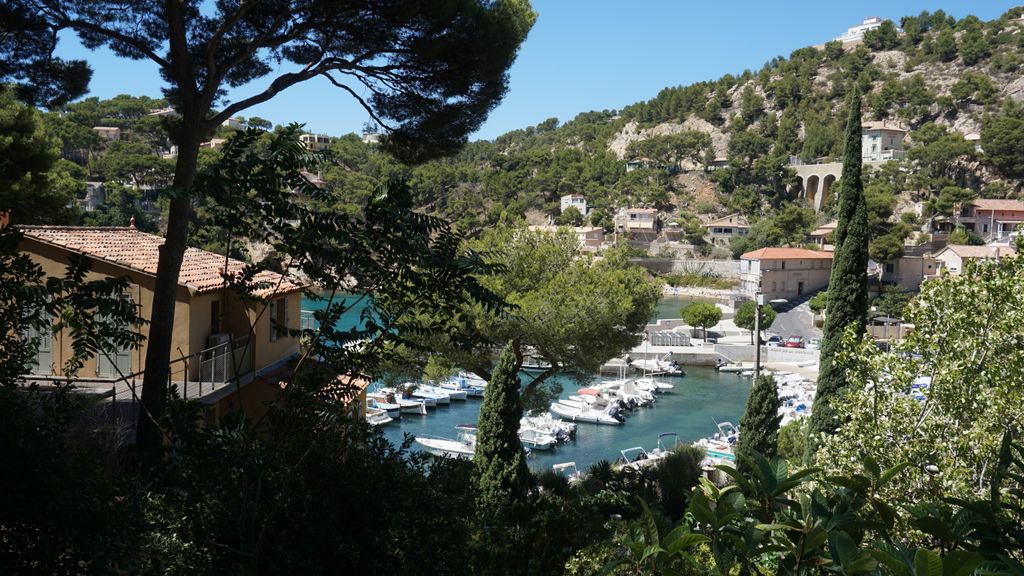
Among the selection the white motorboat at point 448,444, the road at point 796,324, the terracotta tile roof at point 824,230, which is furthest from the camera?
the terracotta tile roof at point 824,230

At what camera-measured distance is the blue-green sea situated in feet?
74.6

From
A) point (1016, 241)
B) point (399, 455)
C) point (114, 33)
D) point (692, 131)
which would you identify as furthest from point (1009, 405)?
point (692, 131)

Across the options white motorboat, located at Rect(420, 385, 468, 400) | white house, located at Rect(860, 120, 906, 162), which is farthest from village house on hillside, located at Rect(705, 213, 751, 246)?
white motorboat, located at Rect(420, 385, 468, 400)

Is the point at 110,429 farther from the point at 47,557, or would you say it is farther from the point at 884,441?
the point at 884,441

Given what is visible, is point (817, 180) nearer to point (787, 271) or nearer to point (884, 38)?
point (787, 271)

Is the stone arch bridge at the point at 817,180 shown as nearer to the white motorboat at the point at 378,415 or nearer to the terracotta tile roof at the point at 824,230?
the terracotta tile roof at the point at 824,230

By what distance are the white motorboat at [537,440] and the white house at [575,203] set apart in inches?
2420

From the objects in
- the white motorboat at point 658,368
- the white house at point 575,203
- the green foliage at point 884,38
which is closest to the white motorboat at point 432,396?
the white motorboat at point 658,368

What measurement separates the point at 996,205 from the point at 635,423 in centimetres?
5024

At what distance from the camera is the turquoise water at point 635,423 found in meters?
22.7

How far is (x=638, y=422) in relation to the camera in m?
26.2

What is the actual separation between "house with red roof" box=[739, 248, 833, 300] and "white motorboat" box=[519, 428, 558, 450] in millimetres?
32622

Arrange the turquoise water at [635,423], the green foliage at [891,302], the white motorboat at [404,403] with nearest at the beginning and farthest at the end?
the turquoise water at [635,423]
the white motorboat at [404,403]
the green foliage at [891,302]

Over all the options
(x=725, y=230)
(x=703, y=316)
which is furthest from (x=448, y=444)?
(x=725, y=230)
